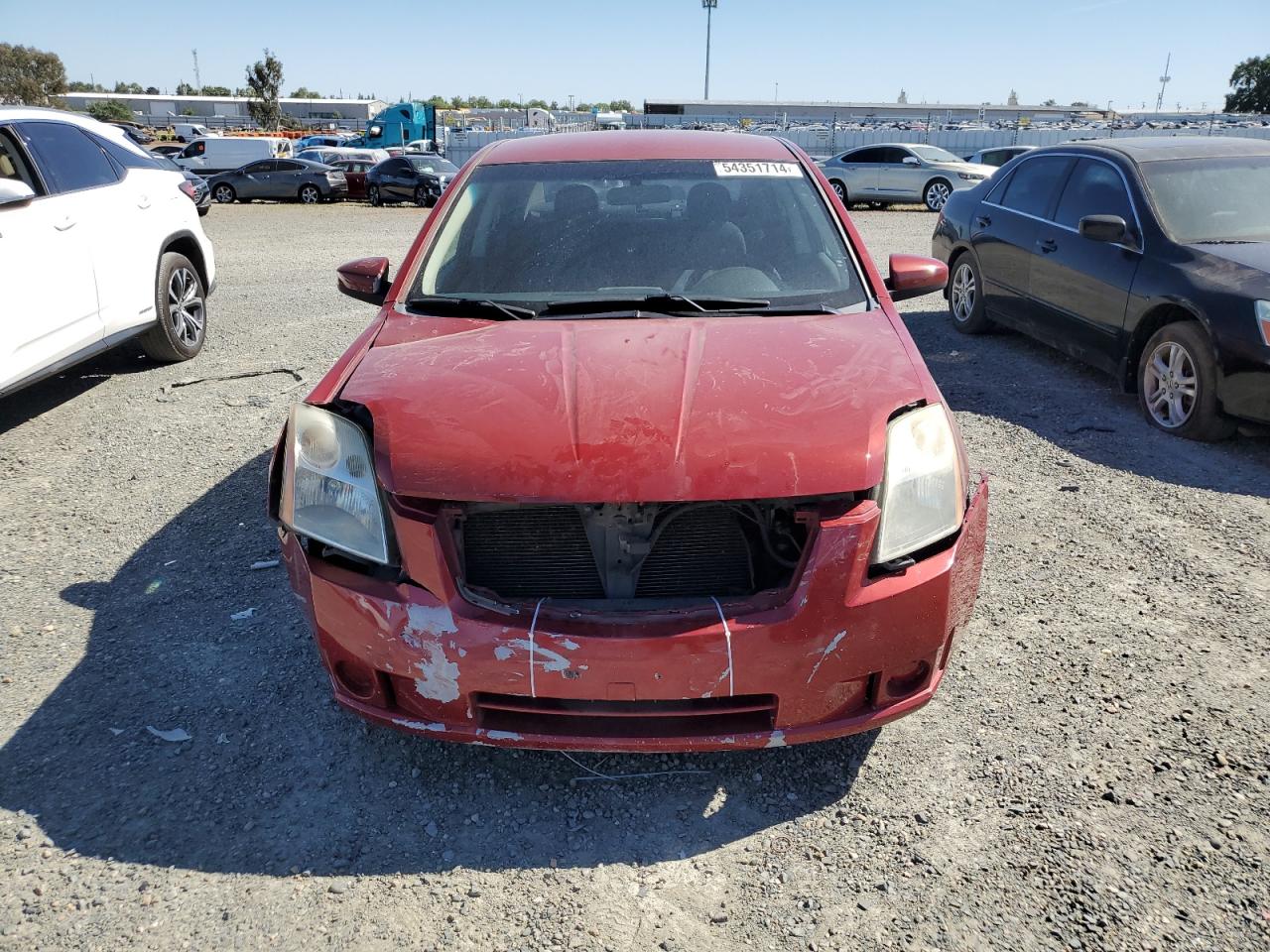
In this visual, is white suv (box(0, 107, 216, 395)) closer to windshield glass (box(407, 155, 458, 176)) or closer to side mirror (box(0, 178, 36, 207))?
side mirror (box(0, 178, 36, 207))

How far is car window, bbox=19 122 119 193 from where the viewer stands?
5586 mm

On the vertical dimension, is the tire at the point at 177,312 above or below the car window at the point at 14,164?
below

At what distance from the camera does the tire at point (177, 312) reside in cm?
657

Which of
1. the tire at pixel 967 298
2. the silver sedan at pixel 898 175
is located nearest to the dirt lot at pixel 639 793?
the tire at pixel 967 298

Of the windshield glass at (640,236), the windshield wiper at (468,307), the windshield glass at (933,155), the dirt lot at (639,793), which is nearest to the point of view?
the dirt lot at (639,793)

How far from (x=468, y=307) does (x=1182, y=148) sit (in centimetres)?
549

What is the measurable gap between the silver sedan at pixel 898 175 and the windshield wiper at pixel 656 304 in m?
18.0

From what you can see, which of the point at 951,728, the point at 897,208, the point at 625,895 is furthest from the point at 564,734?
the point at 897,208

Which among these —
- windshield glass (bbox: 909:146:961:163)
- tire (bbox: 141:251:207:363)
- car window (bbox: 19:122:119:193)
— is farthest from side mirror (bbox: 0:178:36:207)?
windshield glass (bbox: 909:146:961:163)

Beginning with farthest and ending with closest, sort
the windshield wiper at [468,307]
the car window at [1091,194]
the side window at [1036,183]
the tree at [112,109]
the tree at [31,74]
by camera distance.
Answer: the tree at [112,109] → the tree at [31,74] → the side window at [1036,183] → the car window at [1091,194] → the windshield wiper at [468,307]

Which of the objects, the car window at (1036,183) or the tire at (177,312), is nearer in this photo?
the tire at (177,312)

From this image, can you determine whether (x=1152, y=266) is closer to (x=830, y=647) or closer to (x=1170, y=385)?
(x=1170, y=385)

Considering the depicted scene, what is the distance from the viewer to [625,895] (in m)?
2.22

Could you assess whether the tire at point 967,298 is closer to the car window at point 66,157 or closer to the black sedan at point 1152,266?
the black sedan at point 1152,266
